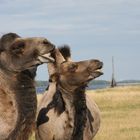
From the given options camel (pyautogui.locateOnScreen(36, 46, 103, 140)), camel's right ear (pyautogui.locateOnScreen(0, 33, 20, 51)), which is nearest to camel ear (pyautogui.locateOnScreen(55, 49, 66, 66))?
camel (pyautogui.locateOnScreen(36, 46, 103, 140))

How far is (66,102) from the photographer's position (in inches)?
396

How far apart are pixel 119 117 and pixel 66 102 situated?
18803 mm

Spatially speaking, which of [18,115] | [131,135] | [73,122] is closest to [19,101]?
[18,115]

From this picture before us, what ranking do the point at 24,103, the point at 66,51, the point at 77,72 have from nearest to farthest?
the point at 24,103 < the point at 77,72 < the point at 66,51

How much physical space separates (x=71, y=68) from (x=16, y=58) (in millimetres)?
3049

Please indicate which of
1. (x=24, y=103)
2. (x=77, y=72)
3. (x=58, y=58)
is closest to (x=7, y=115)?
(x=24, y=103)

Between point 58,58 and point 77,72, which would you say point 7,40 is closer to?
point 77,72

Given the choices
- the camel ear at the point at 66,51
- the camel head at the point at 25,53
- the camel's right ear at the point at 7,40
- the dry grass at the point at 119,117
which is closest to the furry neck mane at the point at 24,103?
the camel head at the point at 25,53

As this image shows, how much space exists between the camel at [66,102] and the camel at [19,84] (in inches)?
98.9

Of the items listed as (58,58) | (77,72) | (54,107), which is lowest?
(54,107)

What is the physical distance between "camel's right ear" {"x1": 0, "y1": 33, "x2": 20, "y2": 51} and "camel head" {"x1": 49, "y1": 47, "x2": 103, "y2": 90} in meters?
2.76

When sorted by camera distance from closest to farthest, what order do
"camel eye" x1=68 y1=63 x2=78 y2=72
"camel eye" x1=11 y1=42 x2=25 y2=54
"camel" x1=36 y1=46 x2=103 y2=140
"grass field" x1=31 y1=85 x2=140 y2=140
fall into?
"camel eye" x1=11 y1=42 x2=25 y2=54 < "camel" x1=36 y1=46 x2=103 y2=140 < "camel eye" x1=68 y1=63 x2=78 y2=72 < "grass field" x1=31 y1=85 x2=140 y2=140

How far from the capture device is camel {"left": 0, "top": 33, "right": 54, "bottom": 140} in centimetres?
718

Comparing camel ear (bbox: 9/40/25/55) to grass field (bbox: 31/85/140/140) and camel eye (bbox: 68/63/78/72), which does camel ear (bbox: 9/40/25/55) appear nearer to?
camel eye (bbox: 68/63/78/72)
